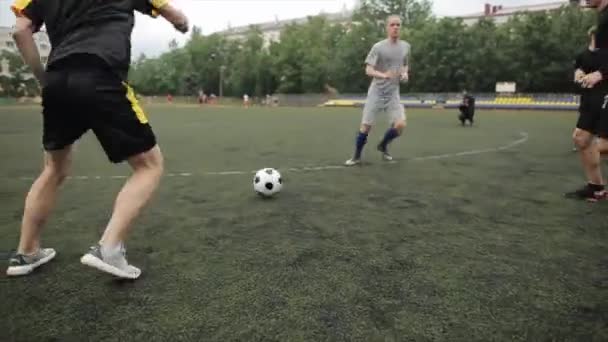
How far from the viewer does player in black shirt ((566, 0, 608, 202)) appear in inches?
197

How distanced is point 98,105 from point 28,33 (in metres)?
0.63

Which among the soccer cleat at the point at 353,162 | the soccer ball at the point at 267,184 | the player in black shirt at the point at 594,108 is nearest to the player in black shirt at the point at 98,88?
the soccer ball at the point at 267,184

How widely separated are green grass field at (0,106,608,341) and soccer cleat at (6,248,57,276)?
8 cm

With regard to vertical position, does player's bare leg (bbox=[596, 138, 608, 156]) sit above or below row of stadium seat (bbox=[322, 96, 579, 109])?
above

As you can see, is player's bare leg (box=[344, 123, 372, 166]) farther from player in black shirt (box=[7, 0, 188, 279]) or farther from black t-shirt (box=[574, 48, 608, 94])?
player in black shirt (box=[7, 0, 188, 279])

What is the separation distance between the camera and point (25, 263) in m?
3.08

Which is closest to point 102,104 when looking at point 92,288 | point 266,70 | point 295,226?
point 92,288

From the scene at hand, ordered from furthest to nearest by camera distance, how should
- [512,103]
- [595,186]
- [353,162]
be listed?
1. [512,103]
2. [353,162]
3. [595,186]

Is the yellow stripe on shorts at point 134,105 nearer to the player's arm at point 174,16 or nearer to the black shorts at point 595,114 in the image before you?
the player's arm at point 174,16

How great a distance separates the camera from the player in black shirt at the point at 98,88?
2.68m

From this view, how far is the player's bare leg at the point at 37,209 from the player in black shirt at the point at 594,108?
5.37 m

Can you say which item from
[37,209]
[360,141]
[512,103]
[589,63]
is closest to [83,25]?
[37,209]

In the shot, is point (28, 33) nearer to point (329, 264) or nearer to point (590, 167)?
point (329, 264)

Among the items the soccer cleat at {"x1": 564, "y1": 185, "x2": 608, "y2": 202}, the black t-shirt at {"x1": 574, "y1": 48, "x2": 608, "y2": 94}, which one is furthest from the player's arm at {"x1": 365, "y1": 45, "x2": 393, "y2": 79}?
the soccer cleat at {"x1": 564, "y1": 185, "x2": 608, "y2": 202}
